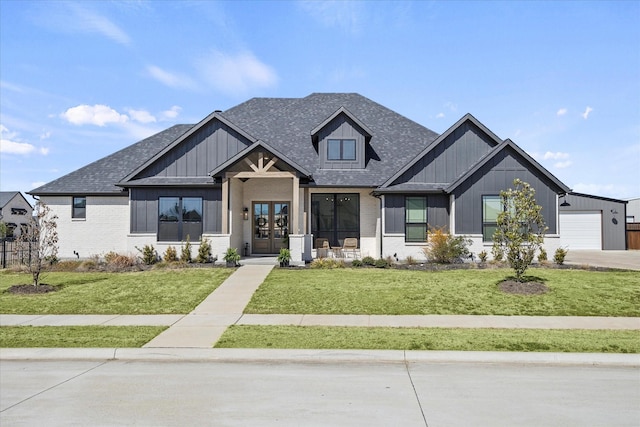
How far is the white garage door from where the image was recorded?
30.7m

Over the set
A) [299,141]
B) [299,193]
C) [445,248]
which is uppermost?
[299,141]

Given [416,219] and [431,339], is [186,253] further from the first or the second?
[431,339]

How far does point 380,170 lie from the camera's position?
21.8m

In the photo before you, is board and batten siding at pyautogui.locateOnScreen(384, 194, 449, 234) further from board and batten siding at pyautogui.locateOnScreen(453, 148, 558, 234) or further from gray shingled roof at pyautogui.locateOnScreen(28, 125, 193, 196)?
gray shingled roof at pyautogui.locateOnScreen(28, 125, 193, 196)

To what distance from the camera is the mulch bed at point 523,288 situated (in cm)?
1269

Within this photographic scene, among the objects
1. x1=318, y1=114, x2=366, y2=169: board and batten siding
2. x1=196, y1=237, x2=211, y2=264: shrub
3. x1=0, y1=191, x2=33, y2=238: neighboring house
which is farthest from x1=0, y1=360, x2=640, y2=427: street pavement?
x1=0, y1=191, x2=33, y2=238: neighboring house

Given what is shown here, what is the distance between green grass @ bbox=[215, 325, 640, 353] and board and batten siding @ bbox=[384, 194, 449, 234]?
10781mm

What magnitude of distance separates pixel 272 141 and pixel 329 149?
3.65m

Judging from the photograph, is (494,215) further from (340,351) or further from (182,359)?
(182,359)

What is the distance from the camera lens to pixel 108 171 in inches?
908

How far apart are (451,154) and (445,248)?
16.4ft

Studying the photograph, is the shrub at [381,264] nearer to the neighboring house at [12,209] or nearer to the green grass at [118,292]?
the green grass at [118,292]

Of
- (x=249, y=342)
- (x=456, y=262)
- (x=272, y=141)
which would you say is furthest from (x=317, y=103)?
(x=249, y=342)

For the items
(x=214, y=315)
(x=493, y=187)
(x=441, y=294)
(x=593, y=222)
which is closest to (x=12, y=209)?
(x=214, y=315)
